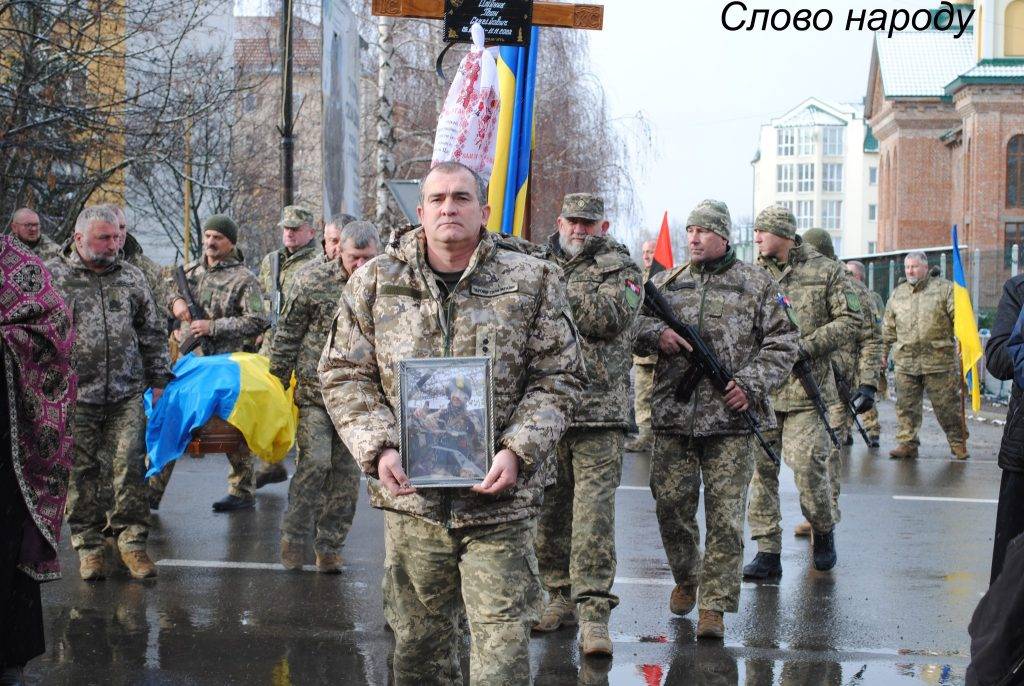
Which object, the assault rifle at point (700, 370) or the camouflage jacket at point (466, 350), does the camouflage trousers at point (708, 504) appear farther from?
the camouflage jacket at point (466, 350)

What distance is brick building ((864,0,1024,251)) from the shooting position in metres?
48.8

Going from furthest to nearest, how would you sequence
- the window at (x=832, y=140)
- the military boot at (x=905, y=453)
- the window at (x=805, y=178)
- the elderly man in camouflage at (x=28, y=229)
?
the window at (x=832, y=140) < the window at (x=805, y=178) < the military boot at (x=905, y=453) < the elderly man in camouflage at (x=28, y=229)

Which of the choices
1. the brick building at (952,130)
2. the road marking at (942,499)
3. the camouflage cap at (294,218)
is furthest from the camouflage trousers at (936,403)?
the brick building at (952,130)

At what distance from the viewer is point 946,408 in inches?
568

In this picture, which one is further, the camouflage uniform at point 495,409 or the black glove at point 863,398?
the black glove at point 863,398

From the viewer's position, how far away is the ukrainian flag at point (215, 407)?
28.9ft

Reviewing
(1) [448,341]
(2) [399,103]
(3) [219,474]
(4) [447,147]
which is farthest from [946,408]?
(2) [399,103]

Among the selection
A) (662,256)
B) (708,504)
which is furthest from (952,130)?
(708,504)

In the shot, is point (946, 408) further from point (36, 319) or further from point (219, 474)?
point (36, 319)

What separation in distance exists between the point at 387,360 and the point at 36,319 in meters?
1.45

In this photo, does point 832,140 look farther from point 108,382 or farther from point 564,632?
point 564,632

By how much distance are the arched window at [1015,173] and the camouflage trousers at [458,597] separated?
4902cm

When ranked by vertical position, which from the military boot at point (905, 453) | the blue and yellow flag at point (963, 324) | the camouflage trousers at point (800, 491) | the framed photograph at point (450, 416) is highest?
the blue and yellow flag at point (963, 324)

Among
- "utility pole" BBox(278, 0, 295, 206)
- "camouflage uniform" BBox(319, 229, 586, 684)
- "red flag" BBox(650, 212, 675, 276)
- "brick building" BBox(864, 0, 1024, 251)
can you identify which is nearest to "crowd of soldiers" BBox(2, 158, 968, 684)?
"camouflage uniform" BBox(319, 229, 586, 684)
